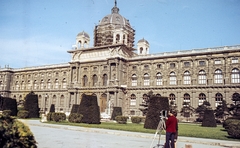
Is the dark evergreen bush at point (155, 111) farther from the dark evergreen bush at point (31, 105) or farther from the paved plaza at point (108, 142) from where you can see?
the dark evergreen bush at point (31, 105)

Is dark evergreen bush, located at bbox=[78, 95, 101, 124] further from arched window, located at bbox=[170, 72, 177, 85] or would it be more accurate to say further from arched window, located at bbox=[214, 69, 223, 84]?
arched window, located at bbox=[214, 69, 223, 84]

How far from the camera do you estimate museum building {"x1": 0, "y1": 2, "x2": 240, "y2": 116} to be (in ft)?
131

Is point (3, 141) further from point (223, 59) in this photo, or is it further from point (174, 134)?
point (223, 59)

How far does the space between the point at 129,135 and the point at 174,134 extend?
6.48m

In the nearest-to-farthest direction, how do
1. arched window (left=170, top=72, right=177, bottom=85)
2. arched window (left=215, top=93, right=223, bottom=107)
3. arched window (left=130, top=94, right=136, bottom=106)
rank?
arched window (left=215, top=93, right=223, bottom=107), arched window (left=170, top=72, right=177, bottom=85), arched window (left=130, top=94, right=136, bottom=106)

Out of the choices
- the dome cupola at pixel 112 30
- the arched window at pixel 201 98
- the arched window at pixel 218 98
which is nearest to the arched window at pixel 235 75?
the arched window at pixel 218 98

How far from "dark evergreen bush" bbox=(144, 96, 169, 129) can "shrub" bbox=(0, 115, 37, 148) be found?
16283 millimetres

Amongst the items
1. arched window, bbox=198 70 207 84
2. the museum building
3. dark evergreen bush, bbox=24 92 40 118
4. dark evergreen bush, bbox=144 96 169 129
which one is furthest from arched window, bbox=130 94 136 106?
dark evergreen bush, bbox=144 96 169 129

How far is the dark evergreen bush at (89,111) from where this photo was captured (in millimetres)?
25766

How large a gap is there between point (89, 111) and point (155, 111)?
7.75 m

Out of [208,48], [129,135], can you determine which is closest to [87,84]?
[208,48]

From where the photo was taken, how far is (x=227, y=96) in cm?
3850

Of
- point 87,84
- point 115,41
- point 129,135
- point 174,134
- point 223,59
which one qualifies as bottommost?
point 129,135

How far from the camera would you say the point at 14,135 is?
5680 mm
